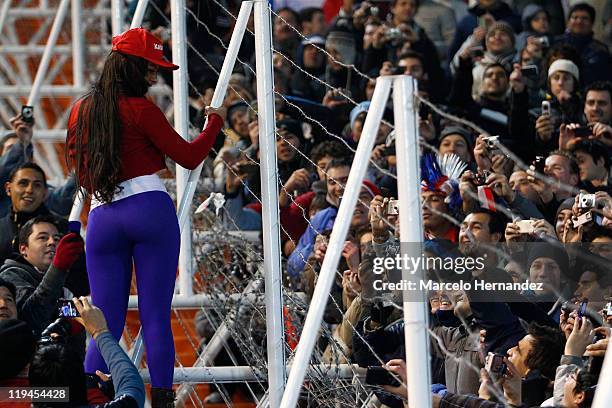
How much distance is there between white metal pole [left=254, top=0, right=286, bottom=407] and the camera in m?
5.57

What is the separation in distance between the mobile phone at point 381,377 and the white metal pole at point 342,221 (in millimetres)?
675

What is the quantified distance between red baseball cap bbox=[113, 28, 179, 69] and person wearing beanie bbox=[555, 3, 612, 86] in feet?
16.1

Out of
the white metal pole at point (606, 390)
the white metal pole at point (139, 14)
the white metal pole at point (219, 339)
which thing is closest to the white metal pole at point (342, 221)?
the white metal pole at point (606, 390)

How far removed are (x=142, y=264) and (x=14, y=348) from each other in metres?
0.57

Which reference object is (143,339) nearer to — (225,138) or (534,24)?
(225,138)

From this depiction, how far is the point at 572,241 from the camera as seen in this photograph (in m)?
6.51

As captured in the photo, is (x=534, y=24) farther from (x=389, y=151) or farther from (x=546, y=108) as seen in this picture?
(x=389, y=151)

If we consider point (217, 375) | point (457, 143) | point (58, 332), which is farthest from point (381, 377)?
point (457, 143)

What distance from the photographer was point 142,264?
5.54 metres

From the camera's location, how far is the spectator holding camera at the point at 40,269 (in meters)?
5.84

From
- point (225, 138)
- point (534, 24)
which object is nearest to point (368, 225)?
A: point (225, 138)

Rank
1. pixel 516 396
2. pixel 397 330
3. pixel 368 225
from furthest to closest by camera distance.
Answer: pixel 368 225 → pixel 397 330 → pixel 516 396

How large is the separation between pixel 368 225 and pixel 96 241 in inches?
81.0

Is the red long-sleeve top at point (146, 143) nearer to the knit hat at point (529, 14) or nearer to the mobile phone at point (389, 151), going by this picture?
the mobile phone at point (389, 151)
